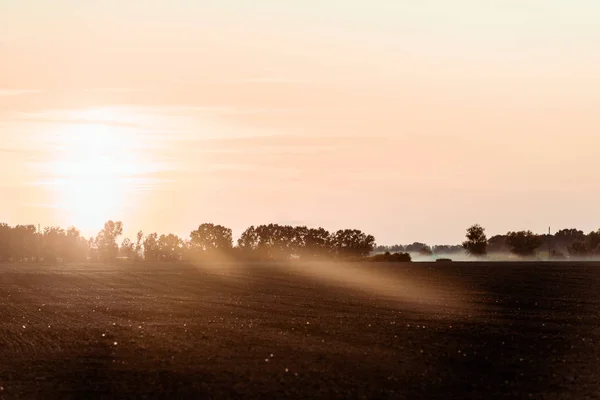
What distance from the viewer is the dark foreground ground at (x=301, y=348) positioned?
2592 cm

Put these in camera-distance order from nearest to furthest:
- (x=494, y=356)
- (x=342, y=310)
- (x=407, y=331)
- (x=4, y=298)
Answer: (x=494, y=356) < (x=407, y=331) < (x=342, y=310) < (x=4, y=298)

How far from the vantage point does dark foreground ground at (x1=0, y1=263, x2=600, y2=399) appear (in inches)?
1021

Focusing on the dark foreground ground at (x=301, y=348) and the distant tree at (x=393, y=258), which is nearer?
the dark foreground ground at (x=301, y=348)

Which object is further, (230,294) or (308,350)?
(230,294)

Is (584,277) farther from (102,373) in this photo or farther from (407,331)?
(102,373)

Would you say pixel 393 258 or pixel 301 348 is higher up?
pixel 393 258

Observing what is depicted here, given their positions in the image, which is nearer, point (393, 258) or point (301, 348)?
point (301, 348)

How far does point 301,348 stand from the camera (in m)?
33.1

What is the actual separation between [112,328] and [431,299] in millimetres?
25053

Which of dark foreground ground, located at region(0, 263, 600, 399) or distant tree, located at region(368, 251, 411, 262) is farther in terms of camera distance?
distant tree, located at region(368, 251, 411, 262)

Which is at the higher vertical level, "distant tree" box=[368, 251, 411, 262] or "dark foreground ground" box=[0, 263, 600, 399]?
"distant tree" box=[368, 251, 411, 262]

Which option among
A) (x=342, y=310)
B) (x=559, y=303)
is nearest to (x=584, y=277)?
(x=559, y=303)

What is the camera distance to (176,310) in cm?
5181

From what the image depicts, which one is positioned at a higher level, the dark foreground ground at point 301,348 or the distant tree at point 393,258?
the distant tree at point 393,258
